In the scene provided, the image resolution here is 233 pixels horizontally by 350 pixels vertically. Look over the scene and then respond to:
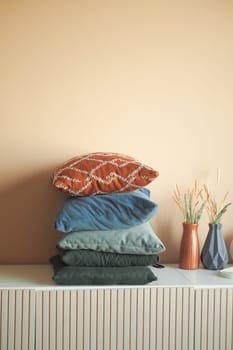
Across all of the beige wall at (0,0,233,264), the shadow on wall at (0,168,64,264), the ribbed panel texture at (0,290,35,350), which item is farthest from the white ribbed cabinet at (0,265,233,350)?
the beige wall at (0,0,233,264)

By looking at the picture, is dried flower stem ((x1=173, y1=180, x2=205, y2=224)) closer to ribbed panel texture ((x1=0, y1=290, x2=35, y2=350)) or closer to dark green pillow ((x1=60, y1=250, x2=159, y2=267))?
dark green pillow ((x1=60, y1=250, x2=159, y2=267))

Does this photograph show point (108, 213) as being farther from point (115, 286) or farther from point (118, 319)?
point (118, 319)

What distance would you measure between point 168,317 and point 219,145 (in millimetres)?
878

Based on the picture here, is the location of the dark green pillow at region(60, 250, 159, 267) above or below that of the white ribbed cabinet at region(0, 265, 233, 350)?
above

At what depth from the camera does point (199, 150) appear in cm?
210

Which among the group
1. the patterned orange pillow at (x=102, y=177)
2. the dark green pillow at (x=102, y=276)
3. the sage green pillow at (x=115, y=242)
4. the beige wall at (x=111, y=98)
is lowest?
the dark green pillow at (x=102, y=276)

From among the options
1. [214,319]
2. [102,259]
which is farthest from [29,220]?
[214,319]

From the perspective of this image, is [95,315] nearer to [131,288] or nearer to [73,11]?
[131,288]

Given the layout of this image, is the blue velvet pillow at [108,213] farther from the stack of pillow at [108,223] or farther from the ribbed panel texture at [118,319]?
the ribbed panel texture at [118,319]

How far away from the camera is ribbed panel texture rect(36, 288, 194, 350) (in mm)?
1577

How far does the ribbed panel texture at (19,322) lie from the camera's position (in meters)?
1.56

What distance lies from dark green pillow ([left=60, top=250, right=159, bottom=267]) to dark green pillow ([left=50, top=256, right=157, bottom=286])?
18 mm

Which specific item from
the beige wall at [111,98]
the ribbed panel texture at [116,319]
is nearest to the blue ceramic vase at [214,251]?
the beige wall at [111,98]

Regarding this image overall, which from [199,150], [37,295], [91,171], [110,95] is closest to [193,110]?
[199,150]
